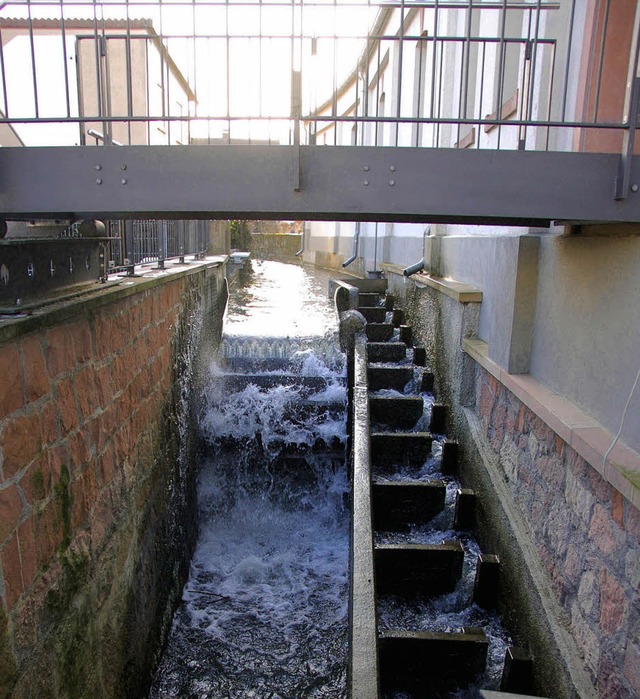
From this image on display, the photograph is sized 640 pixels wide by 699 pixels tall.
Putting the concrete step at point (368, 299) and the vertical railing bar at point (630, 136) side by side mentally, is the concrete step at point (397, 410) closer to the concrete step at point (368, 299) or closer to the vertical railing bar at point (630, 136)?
the concrete step at point (368, 299)

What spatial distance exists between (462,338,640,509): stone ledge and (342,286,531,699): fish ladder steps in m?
1.21

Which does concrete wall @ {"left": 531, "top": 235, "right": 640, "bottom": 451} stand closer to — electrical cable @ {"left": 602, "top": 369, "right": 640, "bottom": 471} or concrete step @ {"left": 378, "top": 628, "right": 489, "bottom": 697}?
electrical cable @ {"left": 602, "top": 369, "right": 640, "bottom": 471}

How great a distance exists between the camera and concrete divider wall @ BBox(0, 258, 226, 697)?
2.84 m

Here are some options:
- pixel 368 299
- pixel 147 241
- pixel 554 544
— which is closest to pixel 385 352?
pixel 368 299

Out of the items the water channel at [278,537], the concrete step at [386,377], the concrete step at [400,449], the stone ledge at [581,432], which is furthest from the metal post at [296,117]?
the concrete step at [386,377]

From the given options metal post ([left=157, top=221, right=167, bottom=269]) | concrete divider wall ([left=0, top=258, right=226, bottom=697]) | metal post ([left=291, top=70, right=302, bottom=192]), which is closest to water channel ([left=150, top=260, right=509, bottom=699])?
concrete divider wall ([left=0, top=258, right=226, bottom=697])

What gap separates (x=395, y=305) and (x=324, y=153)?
23.8ft

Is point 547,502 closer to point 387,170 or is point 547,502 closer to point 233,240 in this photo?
point 387,170

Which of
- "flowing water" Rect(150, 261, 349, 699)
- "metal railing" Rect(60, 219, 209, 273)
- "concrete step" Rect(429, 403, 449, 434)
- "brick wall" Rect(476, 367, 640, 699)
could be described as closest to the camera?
"brick wall" Rect(476, 367, 640, 699)

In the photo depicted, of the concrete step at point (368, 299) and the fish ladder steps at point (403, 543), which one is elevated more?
the concrete step at point (368, 299)

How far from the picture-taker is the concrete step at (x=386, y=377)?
743 centimetres

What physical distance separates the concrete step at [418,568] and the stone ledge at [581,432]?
4.19 feet

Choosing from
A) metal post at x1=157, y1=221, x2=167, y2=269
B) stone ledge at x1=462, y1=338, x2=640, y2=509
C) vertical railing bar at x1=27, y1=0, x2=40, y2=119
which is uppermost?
vertical railing bar at x1=27, y1=0, x2=40, y2=119

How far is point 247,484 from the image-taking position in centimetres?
798
